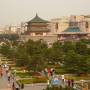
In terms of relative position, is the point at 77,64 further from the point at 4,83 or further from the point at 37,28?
the point at 37,28

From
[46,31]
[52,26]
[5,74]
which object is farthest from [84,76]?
[52,26]

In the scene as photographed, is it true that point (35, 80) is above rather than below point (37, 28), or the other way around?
below

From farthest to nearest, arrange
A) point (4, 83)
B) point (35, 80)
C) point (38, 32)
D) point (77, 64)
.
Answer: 1. point (38, 32)
2. point (77, 64)
3. point (35, 80)
4. point (4, 83)

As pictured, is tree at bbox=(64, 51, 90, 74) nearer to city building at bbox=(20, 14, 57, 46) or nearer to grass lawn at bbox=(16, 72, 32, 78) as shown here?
grass lawn at bbox=(16, 72, 32, 78)

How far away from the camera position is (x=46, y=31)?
204 ft

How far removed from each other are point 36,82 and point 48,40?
36.7m

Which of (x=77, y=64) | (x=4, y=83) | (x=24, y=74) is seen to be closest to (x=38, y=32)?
(x=24, y=74)

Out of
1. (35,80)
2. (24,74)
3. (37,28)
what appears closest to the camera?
(35,80)

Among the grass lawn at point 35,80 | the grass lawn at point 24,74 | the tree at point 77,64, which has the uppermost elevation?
the tree at point 77,64

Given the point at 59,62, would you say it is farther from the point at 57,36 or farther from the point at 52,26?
the point at 52,26

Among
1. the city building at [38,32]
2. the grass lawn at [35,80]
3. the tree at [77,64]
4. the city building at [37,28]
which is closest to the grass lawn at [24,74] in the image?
the grass lawn at [35,80]

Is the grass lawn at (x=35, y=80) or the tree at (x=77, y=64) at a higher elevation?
the tree at (x=77, y=64)

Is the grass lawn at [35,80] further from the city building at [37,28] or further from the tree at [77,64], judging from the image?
the city building at [37,28]

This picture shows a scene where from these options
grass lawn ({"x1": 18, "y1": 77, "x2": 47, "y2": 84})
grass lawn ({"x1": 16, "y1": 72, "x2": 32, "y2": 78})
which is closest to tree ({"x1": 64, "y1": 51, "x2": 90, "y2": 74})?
grass lawn ({"x1": 16, "y1": 72, "x2": 32, "y2": 78})
